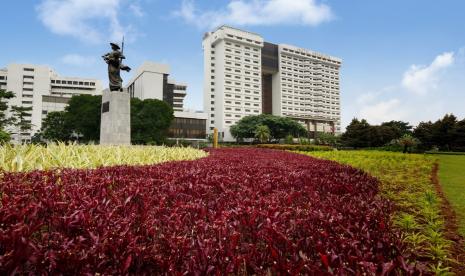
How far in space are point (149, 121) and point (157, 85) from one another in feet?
149

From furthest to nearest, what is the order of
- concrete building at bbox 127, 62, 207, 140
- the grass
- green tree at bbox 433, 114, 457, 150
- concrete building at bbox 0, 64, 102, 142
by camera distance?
concrete building at bbox 0, 64, 102, 142
concrete building at bbox 127, 62, 207, 140
green tree at bbox 433, 114, 457, 150
the grass

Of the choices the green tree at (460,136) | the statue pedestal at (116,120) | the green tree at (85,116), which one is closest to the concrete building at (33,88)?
the green tree at (85,116)

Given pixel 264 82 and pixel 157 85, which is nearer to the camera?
pixel 157 85

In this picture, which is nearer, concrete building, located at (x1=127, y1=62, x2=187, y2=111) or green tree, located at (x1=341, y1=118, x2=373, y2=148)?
green tree, located at (x1=341, y1=118, x2=373, y2=148)

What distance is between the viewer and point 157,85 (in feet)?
308

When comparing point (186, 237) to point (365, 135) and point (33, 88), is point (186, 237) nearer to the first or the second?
point (365, 135)

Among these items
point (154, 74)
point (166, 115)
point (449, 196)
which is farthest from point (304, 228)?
point (154, 74)

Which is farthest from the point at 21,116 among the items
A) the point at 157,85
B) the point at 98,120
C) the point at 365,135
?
the point at 365,135

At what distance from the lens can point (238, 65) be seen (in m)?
101

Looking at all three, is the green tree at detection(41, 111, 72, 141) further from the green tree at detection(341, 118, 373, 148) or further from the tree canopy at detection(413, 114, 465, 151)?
the tree canopy at detection(413, 114, 465, 151)

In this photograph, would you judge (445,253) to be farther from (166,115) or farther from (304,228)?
(166,115)

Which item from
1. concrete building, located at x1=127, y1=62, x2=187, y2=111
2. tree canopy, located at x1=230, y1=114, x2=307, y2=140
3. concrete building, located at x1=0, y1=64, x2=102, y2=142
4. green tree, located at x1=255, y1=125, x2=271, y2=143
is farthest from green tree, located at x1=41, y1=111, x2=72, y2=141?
concrete building, located at x1=0, y1=64, x2=102, y2=142

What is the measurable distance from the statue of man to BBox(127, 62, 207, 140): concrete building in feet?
210

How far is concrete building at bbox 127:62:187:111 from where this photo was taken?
9238 centimetres
